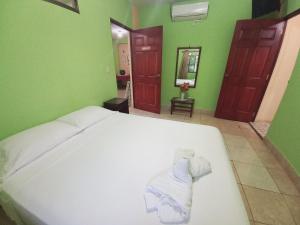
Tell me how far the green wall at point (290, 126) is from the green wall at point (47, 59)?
2.90m

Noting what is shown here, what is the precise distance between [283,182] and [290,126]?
2.49ft

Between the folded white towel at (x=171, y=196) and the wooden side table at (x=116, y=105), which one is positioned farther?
the wooden side table at (x=116, y=105)

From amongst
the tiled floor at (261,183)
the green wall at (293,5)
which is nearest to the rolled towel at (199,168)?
the tiled floor at (261,183)

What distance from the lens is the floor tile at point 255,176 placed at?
1.49m

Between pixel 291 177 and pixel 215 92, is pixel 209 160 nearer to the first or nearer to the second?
pixel 291 177

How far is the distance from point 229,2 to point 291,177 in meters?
3.25

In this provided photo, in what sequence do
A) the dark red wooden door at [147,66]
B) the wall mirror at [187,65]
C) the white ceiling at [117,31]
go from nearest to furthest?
the dark red wooden door at [147,66]
the wall mirror at [187,65]
the white ceiling at [117,31]

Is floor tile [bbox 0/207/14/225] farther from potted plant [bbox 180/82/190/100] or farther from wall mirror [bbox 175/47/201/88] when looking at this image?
wall mirror [bbox 175/47/201/88]

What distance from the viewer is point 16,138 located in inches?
43.5

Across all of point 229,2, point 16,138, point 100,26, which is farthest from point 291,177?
point 100,26

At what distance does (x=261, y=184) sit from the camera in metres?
1.51

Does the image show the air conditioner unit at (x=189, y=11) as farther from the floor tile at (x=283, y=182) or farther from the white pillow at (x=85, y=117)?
the floor tile at (x=283, y=182)

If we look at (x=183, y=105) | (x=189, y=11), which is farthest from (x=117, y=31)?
(x=183, y=105)

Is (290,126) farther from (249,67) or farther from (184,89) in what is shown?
(184,89)
